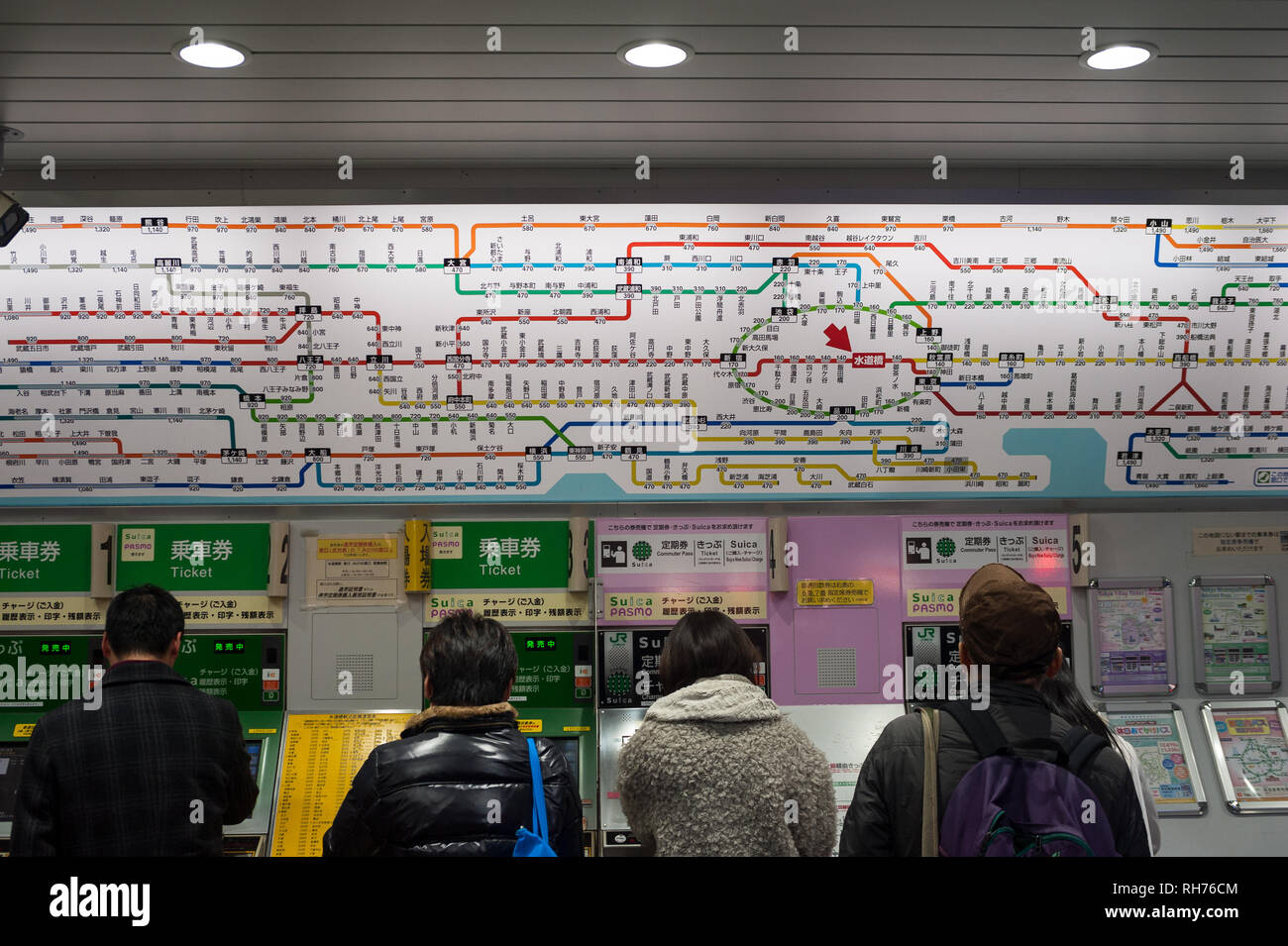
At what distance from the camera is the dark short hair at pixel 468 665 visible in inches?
92.4

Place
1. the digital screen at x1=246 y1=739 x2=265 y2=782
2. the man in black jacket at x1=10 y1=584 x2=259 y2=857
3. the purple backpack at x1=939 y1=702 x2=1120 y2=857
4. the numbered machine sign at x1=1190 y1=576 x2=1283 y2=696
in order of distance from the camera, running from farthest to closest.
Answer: the numbered machine sign at x1=1190 y1=576 x2=1283 y2=696
the digital screen at x1=246 y1=739 x2=265 y2=782
the man in black jacket at x1=10 y1=584 x2=259 y2=857
the purple backpack at x1=939 y1=702 x2=1120 y2=857

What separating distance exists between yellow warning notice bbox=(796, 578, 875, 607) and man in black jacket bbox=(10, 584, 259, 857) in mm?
2126

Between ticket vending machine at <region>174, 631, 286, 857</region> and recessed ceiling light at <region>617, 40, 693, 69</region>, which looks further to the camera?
ticket vending machine at <region>174, 631, 286, 857</region>

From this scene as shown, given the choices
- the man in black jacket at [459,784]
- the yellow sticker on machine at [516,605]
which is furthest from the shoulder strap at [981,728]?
the yellow sticker on machine at [516,605]

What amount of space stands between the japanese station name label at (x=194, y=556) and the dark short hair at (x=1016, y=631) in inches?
108

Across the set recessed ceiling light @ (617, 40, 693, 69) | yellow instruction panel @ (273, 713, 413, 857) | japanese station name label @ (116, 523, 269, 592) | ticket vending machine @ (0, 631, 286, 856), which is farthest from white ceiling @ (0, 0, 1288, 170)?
yellow instruction panel @ (273, 713, 413, 857)

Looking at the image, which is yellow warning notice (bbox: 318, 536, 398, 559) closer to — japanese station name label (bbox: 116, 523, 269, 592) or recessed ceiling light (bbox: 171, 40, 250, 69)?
japanese station name label (bbox: 116, 523, 269, 592)

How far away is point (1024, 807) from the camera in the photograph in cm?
205

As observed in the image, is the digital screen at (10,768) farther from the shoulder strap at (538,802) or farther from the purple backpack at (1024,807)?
the purple backpack at (1024,807)

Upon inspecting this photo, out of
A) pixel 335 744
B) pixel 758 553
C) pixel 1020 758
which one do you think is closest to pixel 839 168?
pixel 758 553

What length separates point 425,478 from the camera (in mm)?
3955

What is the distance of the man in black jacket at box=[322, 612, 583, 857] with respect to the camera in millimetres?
2188

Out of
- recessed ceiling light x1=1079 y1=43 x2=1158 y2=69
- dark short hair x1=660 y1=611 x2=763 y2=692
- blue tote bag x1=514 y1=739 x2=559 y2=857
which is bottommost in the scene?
blue tote bag x1=514 y1=739 x2=559 y2=857
